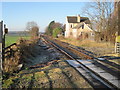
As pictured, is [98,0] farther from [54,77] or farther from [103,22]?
[54,77]

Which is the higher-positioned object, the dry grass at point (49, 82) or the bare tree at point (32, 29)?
the bare tree at point (32, 29)

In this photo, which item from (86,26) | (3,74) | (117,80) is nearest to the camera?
(117,80)

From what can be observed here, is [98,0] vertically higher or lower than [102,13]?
higher

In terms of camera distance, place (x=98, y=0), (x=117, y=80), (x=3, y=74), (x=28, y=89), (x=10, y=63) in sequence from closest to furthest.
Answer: (x=28, y=89), (x=117, y=80), (x=3, y=74), (x=10, y=63), (x=98, y=0)

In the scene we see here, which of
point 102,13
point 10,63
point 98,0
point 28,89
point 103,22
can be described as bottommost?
point 28,89

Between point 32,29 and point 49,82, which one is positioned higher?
point 32,29

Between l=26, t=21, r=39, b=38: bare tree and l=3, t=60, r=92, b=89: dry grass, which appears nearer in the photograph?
l=3, t=60, r=92, b=89: dry grass

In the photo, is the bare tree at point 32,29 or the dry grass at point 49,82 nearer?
the dry grass at point 49,82

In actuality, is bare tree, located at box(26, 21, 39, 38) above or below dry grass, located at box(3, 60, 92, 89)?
above

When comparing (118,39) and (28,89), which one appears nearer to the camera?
(28,89)

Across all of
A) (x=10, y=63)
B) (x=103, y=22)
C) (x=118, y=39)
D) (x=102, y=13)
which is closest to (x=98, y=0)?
(x=102, y=13)

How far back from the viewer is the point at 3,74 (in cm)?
657

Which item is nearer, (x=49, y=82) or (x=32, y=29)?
(x=49, y=82)

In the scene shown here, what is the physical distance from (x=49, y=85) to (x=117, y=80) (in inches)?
109
